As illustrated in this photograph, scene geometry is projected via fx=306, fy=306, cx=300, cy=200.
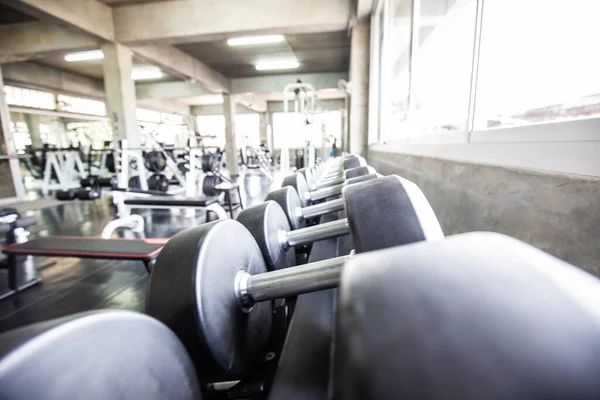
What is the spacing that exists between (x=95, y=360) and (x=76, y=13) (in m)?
5.29

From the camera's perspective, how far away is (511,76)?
75 cm

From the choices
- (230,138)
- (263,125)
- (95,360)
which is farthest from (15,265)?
(263,125)

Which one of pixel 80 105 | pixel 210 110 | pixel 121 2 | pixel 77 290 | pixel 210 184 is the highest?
pixel 121 2

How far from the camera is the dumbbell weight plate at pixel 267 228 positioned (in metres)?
0.76

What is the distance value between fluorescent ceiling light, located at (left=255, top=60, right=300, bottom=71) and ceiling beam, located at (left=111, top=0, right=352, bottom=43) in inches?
122

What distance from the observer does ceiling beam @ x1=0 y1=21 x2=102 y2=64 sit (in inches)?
190

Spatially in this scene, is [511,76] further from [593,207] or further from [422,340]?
[422,340]

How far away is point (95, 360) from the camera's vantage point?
0.27 m

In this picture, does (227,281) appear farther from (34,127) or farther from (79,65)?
(34,127)

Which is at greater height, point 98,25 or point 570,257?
point 98,25

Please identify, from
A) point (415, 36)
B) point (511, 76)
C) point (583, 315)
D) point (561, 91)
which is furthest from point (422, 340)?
point (415, 36)

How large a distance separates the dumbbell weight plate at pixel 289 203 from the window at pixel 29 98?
30.4 ft

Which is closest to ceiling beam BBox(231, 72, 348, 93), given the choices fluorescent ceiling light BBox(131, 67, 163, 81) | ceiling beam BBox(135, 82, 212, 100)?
ceiling beam BBox(135, 82, 212, 100)

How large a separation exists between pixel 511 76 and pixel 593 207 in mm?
552
